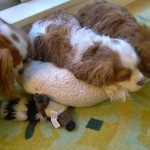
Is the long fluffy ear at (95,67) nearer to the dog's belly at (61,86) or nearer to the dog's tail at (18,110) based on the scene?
the dog's belly at (61,86)

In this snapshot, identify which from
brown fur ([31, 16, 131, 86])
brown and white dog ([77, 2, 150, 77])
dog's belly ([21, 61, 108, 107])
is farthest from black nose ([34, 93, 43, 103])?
brown and white dog ([77, 2, 150, 77])

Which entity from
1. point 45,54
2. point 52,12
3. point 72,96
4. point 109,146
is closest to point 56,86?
point 72,96

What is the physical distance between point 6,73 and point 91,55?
1.24ft

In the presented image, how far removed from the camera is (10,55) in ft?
4.14

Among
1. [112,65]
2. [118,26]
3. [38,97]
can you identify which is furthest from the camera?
[118,26]

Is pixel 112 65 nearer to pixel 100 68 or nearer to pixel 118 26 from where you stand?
pixel 100 68

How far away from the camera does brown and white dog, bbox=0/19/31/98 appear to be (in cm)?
126

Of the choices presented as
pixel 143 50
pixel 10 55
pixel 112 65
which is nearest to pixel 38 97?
pixel 10 55

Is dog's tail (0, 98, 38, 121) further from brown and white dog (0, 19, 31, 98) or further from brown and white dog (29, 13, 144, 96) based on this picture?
brown and white dog (29, 13, 144, 96)

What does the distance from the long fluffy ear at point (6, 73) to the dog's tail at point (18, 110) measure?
54 millimetres

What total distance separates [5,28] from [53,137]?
1.75 feet

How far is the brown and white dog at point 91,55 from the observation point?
1237mm

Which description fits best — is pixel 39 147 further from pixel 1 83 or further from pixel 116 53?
pixel 116 53

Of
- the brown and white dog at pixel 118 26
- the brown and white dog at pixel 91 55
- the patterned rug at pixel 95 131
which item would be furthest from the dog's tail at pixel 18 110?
the brown and white dog at pixel 118 26
